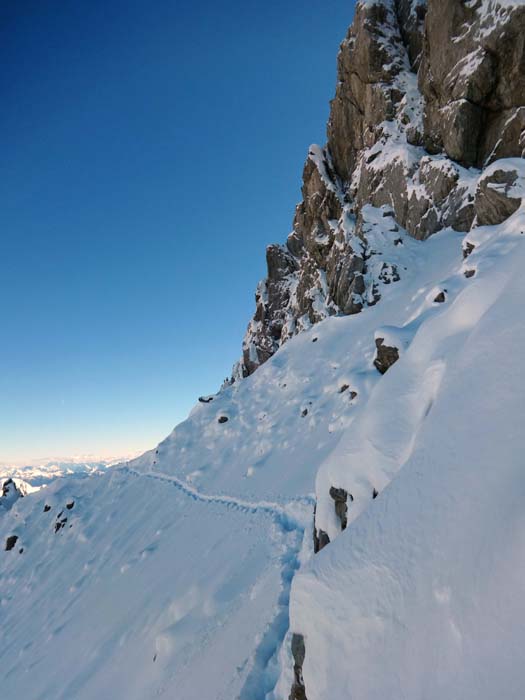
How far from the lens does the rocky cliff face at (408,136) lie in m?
23.0

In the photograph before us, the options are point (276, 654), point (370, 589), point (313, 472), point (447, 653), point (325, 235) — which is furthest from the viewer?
point (325, 235)

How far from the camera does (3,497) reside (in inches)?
1476

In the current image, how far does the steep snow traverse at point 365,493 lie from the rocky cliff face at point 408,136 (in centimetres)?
18

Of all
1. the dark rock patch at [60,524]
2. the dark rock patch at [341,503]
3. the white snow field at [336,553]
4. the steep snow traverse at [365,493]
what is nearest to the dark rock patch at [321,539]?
the steep snow traverse at [365,493]

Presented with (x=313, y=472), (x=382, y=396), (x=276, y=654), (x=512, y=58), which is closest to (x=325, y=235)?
(x=512, y=58)

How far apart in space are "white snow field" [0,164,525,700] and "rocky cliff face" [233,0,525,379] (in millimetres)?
8961

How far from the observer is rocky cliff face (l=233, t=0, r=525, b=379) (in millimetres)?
23016

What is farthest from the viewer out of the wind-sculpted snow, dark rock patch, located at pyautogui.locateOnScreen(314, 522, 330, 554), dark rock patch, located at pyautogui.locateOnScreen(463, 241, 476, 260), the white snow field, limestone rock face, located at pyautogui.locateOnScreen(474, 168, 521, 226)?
limestone rock face, located at pyautogui.locateOnScreen(474, 168, 521, 226)

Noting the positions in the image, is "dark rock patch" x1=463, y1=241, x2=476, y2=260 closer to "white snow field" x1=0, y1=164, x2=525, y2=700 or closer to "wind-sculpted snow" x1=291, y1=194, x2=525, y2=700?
"white snow field" x1=0, y1=164, x2=525, y2=700

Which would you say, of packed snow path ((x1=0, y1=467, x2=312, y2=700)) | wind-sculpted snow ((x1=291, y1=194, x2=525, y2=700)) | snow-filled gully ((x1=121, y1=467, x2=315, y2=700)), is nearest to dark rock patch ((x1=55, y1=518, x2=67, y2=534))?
packed snow path ((x1=0, y1=467, x2=312, y2=700))

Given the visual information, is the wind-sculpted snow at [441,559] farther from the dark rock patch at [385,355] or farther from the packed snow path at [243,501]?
the dark rock patch at [385,355]

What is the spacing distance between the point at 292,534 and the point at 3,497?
40364 millimetres

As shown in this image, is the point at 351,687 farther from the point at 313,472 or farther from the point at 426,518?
the point at 313,472

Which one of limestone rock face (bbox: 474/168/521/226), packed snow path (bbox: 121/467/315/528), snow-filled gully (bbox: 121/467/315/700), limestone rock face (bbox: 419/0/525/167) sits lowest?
snow-filled gully (bbox: 121/467/315/700)
